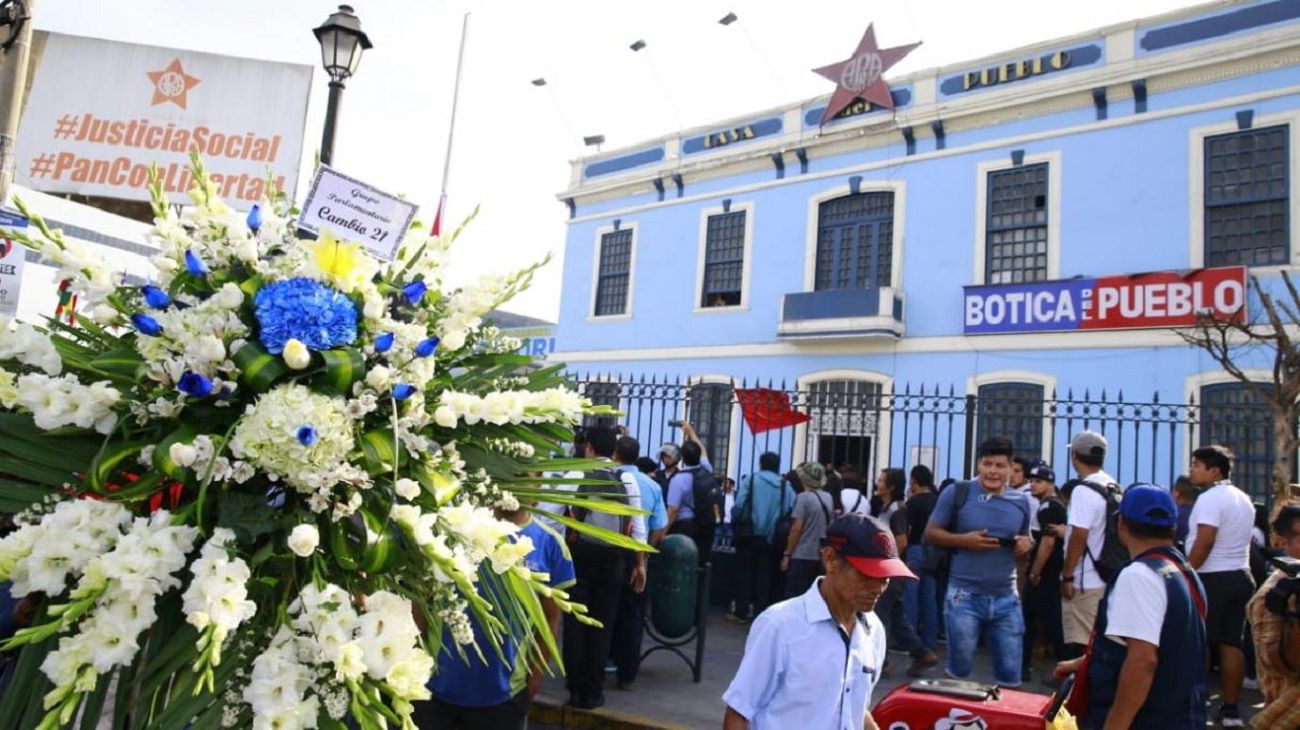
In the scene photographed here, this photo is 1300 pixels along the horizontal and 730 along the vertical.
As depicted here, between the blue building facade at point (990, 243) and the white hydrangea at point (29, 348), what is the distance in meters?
9.43

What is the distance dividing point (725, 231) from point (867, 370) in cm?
468

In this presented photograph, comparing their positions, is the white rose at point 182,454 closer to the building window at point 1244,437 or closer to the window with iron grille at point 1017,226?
the building window at point 1244,437

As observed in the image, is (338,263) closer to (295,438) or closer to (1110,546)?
(295,438)

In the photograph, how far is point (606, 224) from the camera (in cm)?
2172

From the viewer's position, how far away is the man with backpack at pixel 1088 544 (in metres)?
5.89

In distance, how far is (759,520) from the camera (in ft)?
29.7

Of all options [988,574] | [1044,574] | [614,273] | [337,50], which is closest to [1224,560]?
[1044,574]

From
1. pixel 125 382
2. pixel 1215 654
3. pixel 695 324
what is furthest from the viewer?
pixel 695 324

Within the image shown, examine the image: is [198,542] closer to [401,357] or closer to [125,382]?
[125,382]

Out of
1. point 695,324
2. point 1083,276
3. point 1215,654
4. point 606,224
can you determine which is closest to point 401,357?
point 1215,654

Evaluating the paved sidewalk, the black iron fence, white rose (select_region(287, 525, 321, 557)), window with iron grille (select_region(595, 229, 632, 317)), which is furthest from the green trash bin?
window with iron grille (select_region(595, 229, 632, 317))

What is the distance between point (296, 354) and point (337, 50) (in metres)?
5.59

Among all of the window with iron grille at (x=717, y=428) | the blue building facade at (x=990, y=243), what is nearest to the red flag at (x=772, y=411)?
the blue building facade at (x=990, y=243)

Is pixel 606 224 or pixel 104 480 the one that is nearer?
pixel 104 480
